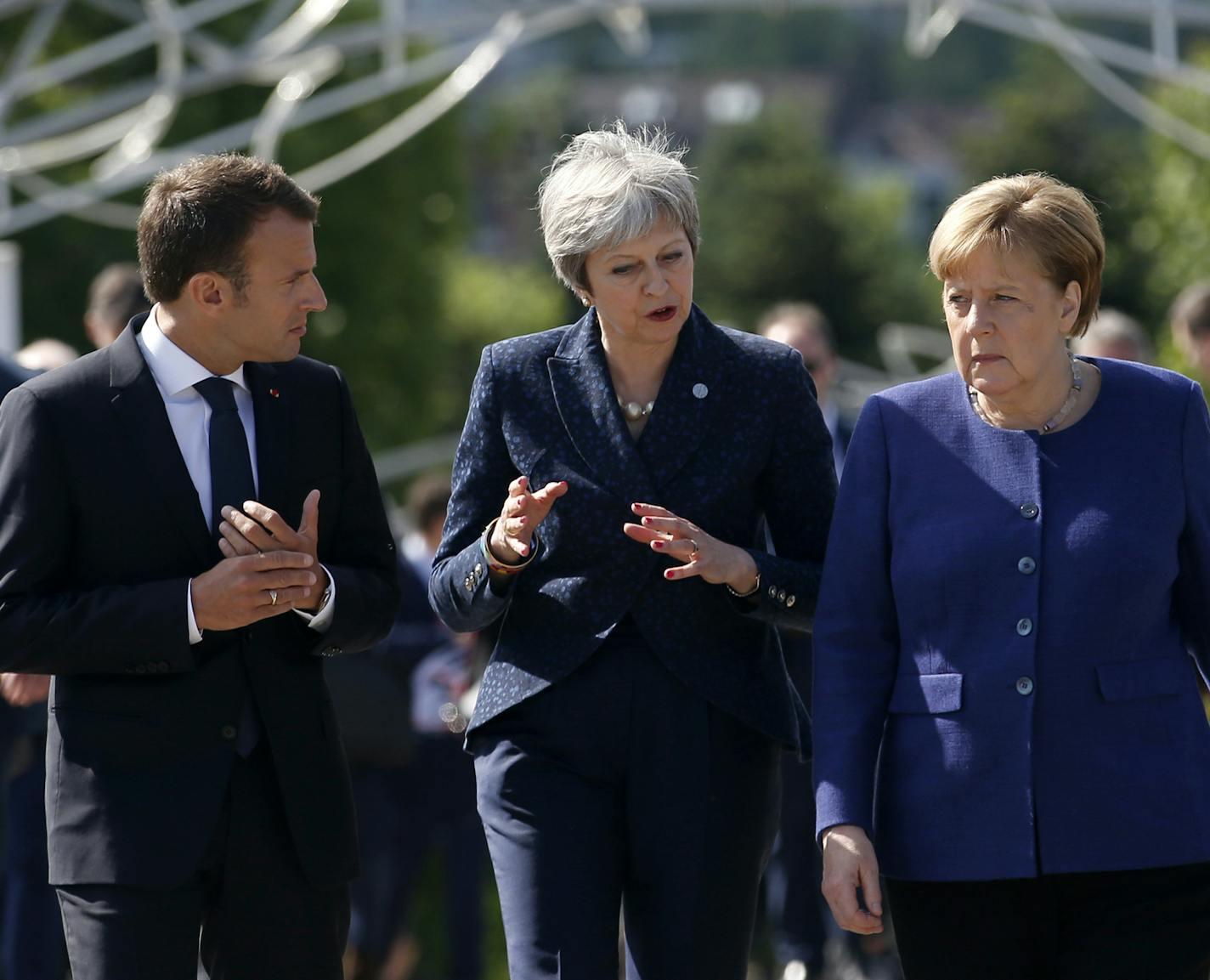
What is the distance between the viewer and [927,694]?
12.8 ft

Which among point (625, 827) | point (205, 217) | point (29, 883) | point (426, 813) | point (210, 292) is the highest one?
point (205, 217)

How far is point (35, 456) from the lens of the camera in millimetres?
4043

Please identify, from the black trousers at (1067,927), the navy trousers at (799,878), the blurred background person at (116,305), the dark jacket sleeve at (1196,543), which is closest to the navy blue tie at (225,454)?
the black trousers at (1067,927)

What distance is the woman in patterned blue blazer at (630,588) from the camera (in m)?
4.20

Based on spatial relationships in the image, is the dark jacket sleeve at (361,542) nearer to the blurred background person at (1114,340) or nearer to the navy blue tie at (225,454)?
the navy blue tie at (225,454)

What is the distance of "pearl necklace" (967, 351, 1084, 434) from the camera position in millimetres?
4020

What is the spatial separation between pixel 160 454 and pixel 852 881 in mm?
1571

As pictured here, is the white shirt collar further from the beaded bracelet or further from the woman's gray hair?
the beaded bracelet

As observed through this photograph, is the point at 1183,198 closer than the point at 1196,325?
No

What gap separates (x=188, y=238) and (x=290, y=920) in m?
1.37

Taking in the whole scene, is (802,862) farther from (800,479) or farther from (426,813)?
(800,479)

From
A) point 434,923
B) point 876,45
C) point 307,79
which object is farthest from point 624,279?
point 876,45

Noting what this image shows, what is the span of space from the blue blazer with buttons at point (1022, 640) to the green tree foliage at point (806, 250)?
58801mm

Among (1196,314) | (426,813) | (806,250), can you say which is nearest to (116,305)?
(426,813)
